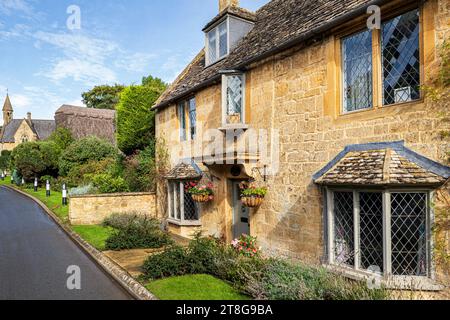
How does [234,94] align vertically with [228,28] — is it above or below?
below

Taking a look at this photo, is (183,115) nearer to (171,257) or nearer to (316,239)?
(171,257)

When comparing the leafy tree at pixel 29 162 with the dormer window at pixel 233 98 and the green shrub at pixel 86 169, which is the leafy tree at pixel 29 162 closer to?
the green shrub at pixel 86 169

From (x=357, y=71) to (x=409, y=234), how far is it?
11.0ft

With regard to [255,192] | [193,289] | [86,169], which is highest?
[86,169]

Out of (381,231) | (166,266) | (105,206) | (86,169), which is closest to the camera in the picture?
(381,231)

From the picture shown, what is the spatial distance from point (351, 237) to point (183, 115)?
29.7 ft

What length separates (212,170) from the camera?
1136 centimetres

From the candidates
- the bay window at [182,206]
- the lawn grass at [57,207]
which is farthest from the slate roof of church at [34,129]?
the bay window at [182,206]

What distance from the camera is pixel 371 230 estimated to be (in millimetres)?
6293

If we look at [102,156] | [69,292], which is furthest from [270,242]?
[102,156]

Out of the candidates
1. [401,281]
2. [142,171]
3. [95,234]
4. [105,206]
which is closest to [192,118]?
[142,171]

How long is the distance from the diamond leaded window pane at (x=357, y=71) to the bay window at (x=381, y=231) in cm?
189

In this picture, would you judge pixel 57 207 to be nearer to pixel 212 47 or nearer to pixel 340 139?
pixel 212 47

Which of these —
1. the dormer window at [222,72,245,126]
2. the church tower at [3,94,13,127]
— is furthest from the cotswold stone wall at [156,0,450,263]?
the church tower at [3,94,13,127]
